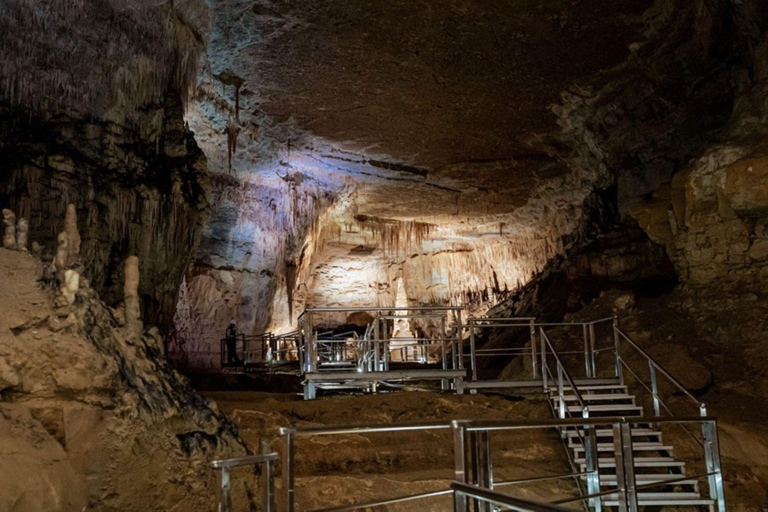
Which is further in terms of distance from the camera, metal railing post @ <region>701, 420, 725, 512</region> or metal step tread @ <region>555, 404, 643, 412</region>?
metal step tread @ <region>555, 404, 643, 412</region>

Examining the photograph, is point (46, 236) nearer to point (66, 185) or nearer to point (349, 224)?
point (66, 185)

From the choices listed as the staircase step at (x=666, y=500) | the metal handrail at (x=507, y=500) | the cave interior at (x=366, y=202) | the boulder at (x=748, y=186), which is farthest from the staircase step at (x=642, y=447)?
the metal handrail at (x=507, y=500)

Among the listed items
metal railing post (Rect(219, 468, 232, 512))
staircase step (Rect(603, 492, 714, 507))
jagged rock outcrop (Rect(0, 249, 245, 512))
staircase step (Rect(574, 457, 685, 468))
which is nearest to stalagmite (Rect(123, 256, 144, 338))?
jagged rock outcrop (Rect(0, 249, 245, 512))

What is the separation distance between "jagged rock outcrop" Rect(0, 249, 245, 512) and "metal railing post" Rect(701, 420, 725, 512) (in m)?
4.32

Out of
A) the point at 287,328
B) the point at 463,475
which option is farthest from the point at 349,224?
the point at 463,475

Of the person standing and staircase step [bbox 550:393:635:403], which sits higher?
the person standing

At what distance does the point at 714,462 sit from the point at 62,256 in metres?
5.85

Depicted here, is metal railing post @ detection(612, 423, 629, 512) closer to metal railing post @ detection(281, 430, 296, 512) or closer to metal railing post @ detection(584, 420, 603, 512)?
metal railing post @ detection(584, 420, 603, 512)

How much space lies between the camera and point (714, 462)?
6.05 metres

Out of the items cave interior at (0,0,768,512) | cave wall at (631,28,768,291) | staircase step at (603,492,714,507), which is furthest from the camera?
cave wall at (631,28,768,291)

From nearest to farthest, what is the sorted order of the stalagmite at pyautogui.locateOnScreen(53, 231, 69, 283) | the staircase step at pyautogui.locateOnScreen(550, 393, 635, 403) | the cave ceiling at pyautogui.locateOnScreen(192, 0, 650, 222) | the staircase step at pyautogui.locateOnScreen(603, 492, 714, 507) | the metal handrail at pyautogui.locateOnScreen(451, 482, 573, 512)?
the metal handrail at pyautogui.locateOnScreen(451, 482, 573, 512) → the stalagmite at pyautogui.locateOnScreen(53, 231, 69, 283) → the staircase step at pyautogui.locateOnScreen(603, 492, 714, 507) → the staircase step at pyautogui.locateOnScreen(550, 393, 635, 403) → the cave ceiling at pyautogui.locateOnScreen(192, 0, 650, 222)

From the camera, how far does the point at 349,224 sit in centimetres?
2261

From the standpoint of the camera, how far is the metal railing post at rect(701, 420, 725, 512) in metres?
6.04

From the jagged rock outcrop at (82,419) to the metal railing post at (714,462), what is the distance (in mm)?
4323
